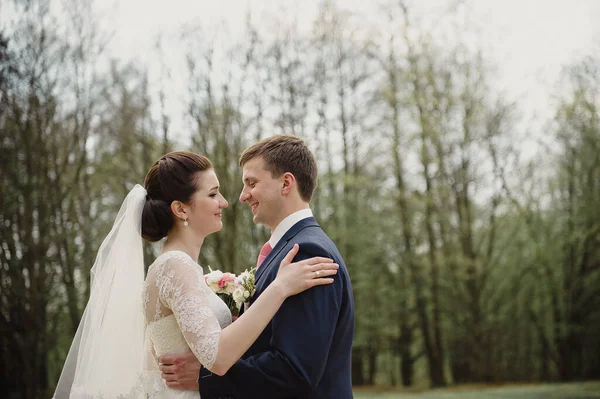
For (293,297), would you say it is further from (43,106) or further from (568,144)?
(568,144)

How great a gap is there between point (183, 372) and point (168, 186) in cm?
101

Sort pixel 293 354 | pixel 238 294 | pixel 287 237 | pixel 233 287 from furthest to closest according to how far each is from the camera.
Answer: pixel 233 287 < pixel 238 294 < pixel 287 237 < pixel 293 354

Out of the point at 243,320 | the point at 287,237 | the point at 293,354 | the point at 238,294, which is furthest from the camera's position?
the point at 238,294

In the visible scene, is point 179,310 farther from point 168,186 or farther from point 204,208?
point 168,186

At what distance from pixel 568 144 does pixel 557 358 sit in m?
8.26

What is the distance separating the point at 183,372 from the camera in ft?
10.7

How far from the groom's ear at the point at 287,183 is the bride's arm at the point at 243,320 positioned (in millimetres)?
382

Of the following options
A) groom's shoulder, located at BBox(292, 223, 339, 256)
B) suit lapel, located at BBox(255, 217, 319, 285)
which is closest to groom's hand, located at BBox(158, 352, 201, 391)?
suit lapel, located at BBox(255, 217, 319, 285)

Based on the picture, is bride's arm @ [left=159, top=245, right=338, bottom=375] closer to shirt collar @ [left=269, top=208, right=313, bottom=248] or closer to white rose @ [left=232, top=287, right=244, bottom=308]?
white rose @ [left=232, top=287, right=244, bottom=308]

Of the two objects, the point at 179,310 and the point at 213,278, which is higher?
the point at 213,278

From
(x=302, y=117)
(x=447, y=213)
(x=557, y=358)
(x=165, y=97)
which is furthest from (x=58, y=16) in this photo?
(x=557, y=358)

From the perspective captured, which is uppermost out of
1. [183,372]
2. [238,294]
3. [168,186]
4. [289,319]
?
[168,186]

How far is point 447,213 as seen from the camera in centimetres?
2384

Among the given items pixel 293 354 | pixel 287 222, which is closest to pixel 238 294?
pixel 287 222
